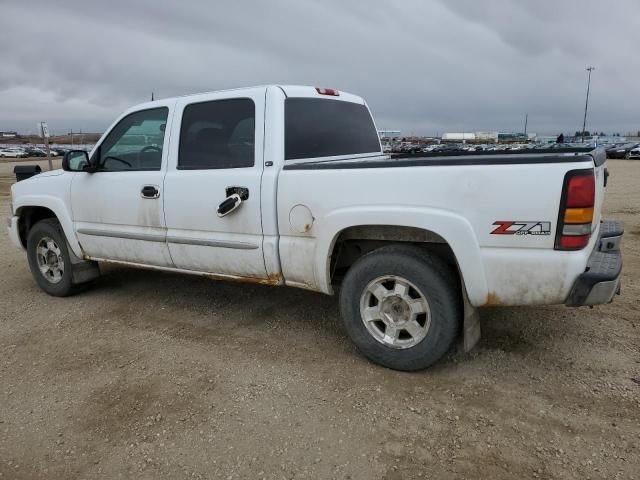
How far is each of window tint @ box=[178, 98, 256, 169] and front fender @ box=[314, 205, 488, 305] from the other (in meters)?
0.90

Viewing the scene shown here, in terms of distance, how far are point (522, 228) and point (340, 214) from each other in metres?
1.12

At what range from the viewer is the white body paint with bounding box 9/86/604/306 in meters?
2.92

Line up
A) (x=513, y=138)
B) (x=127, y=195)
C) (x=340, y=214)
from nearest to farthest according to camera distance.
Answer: (x=340, y=214) → (x=127, y=195) → (x=513, y=138)

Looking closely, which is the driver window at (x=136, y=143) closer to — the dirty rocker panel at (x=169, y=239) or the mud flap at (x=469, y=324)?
the dirty rocker panel at (x=169, y=239)

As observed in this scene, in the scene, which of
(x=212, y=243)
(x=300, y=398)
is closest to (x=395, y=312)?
(x=300, y=398)

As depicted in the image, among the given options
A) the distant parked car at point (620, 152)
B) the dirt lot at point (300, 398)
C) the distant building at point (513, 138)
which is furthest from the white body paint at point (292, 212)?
the distant building at point (513, 138)

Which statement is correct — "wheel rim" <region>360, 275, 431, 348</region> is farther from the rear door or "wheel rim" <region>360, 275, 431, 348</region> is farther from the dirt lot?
the rear door

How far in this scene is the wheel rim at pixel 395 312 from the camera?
3.38m

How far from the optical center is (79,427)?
120 inches

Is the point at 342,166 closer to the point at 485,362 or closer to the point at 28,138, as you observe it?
the point at 485,362

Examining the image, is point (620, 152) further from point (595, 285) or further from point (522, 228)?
point (522, 228)

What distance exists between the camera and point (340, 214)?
3.42m

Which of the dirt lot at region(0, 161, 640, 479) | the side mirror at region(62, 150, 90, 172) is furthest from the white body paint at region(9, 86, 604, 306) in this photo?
the dirt lot at region(0, 161, 640, 479)

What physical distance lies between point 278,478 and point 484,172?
1961 mm
